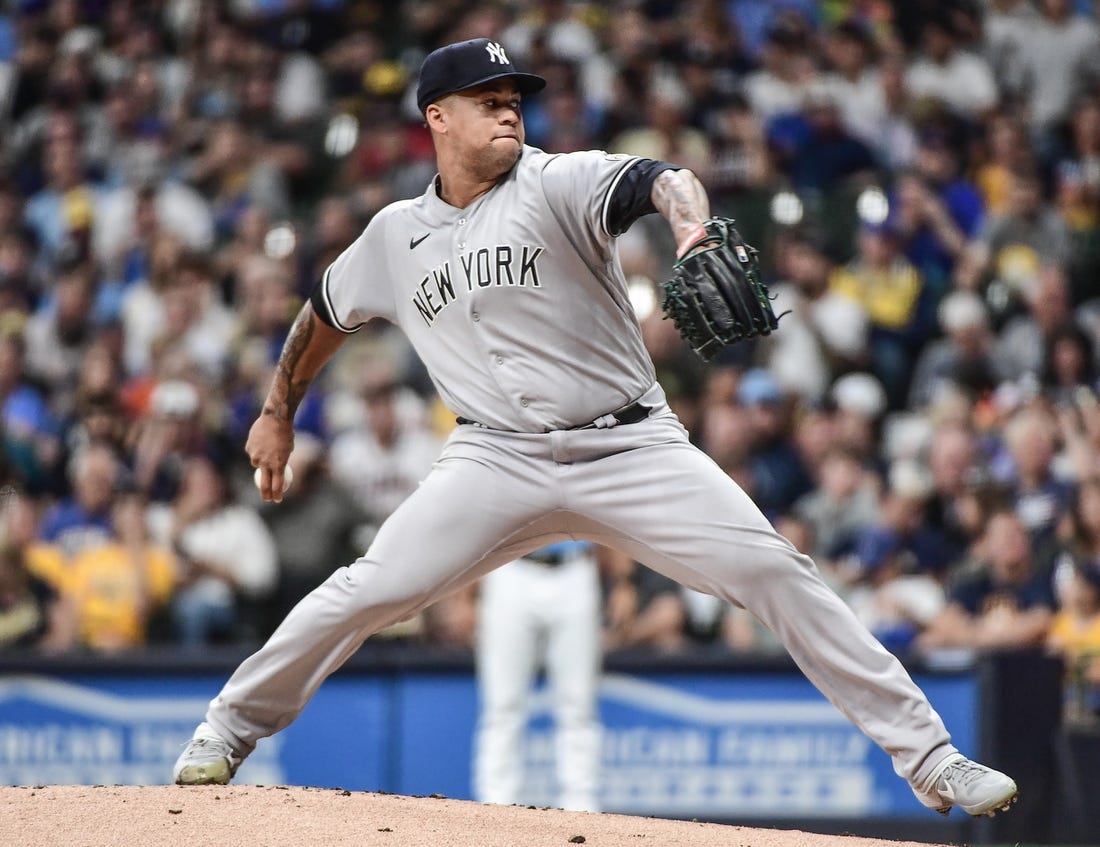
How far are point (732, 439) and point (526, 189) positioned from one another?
15.4 ft

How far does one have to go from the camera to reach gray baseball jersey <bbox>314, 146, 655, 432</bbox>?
176 inches

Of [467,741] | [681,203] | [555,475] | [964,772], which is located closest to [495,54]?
[681,203]

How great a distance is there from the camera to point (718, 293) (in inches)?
155

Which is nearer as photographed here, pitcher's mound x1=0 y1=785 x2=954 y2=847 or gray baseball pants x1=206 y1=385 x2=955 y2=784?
pitcher's mound x1=0 y1=785 x2=954 y2=847

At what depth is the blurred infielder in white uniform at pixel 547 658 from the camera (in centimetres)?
748

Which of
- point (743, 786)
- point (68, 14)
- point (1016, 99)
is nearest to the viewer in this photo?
point (743, 786)

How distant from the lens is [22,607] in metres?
8.77

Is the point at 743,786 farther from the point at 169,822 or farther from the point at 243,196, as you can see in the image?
the point at 243,196

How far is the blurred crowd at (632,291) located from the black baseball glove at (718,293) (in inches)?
167

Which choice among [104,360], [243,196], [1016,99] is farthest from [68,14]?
[1016,99]

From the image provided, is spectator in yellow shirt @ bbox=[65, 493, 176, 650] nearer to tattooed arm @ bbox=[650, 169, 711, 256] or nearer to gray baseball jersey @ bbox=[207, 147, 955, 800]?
gray baseball jersey @ bbox=[207, 147, 955, 800]

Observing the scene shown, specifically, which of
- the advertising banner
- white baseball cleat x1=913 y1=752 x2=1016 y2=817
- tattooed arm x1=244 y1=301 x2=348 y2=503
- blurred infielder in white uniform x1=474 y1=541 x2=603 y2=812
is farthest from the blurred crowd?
tattooed arm x1=244 y1=301 x2=348 y2=503

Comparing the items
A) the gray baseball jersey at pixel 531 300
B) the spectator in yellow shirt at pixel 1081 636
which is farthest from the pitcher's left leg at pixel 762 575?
the spectator in yellow shirt at pixel 1081 636

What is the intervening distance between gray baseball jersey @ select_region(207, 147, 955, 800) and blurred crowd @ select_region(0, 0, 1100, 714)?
3536 mm
